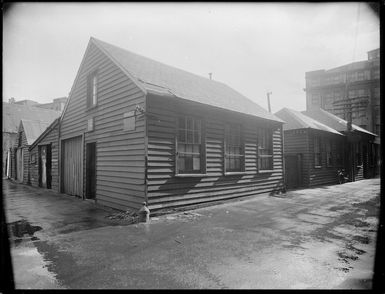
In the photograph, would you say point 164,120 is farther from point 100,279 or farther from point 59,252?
point 100,279

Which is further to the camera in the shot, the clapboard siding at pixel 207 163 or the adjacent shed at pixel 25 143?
the adjacent shed at pixel 25 143

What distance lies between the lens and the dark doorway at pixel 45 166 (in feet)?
49.2

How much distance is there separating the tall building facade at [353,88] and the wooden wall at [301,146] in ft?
77.3

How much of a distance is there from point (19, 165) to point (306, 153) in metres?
24.7

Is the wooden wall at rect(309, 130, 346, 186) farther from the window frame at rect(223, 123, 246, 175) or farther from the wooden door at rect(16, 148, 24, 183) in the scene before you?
the wooden door at rect(16, 148, 24, 183)

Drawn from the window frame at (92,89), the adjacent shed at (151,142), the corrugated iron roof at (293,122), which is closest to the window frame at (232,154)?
the adjacent shed at (151,142)

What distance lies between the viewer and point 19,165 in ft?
74.0

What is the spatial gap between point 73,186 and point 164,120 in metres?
6.94

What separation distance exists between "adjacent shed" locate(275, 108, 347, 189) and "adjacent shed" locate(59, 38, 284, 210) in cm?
370

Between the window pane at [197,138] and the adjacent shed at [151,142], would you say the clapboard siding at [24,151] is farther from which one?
the window pane at [197,138]

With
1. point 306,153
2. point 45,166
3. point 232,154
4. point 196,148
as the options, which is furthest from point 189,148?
point 45,166

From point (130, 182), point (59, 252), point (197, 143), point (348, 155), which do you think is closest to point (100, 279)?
point (59, 252)

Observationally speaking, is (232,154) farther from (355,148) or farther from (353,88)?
(353,88)

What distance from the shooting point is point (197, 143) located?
9.08 meters
